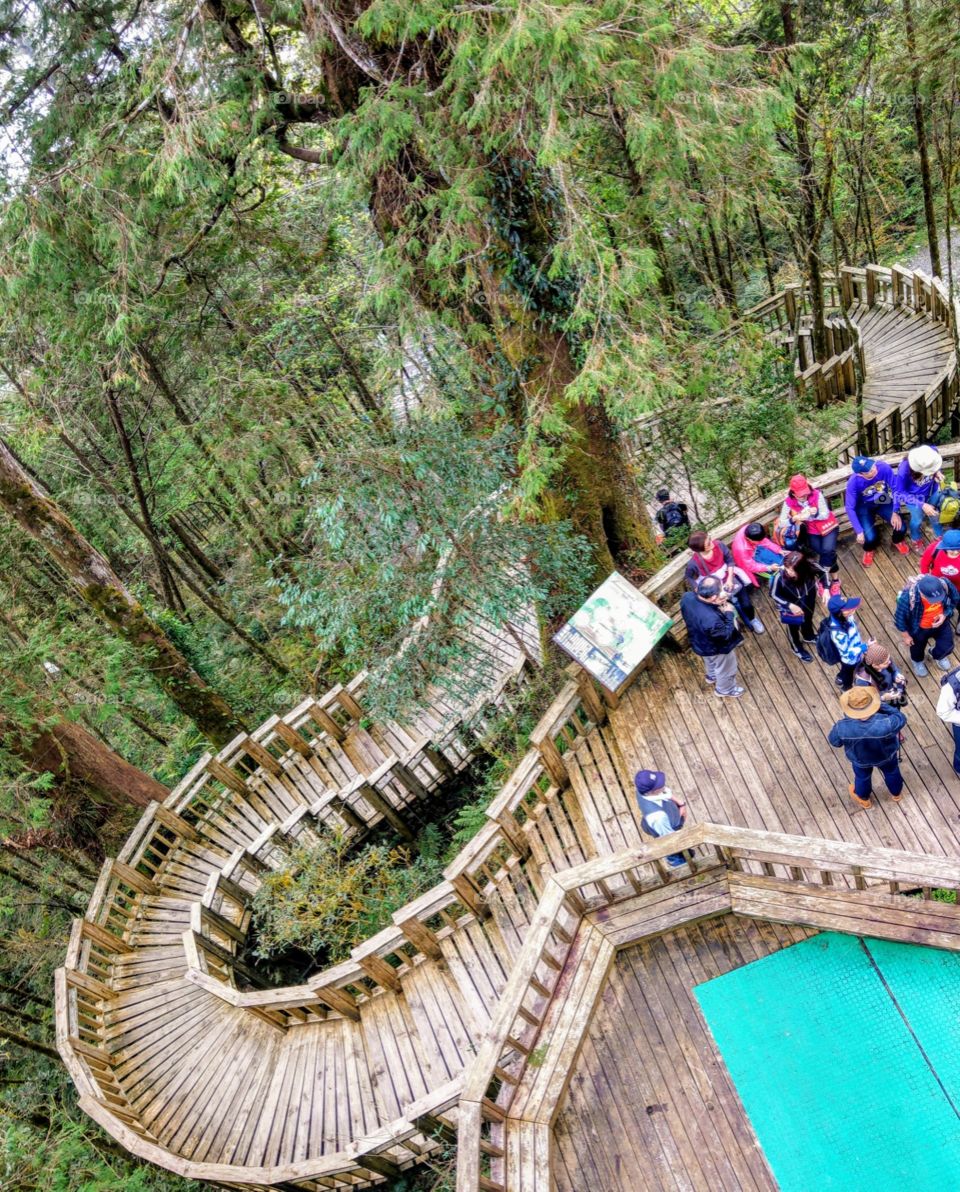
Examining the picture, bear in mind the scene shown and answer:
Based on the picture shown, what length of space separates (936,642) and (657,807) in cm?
316

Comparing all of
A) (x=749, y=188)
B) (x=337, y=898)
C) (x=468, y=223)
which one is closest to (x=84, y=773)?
(x=337, y=898)

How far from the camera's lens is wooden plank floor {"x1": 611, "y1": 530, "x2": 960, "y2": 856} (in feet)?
20.7

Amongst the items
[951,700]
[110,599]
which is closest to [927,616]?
[951,700]

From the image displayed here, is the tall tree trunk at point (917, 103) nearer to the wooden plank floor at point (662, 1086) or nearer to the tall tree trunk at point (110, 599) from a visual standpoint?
the wooden plank floor at point (662, 1086)

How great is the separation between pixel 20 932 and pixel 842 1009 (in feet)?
46.9

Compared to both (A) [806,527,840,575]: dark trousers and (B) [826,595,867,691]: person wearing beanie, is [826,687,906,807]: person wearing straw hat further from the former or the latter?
(A) [806,527,840,575]: dark trousers

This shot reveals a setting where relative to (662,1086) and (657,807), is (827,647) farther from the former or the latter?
(662,1086)

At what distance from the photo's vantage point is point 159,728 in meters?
19.6

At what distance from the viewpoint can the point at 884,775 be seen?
20.4 feet

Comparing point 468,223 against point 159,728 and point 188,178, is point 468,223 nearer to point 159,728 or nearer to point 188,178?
point 188,178

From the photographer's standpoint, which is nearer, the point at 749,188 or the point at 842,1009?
the point at 842,1009

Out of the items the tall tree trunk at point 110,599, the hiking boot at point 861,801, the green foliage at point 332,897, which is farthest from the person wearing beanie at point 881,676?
the tall tree trunk at point 110,599

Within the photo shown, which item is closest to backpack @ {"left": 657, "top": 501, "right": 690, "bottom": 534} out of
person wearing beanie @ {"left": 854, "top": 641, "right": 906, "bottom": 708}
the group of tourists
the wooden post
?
the group of tourists

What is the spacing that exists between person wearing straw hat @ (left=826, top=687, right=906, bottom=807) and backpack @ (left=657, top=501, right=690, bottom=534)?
5610 mm
